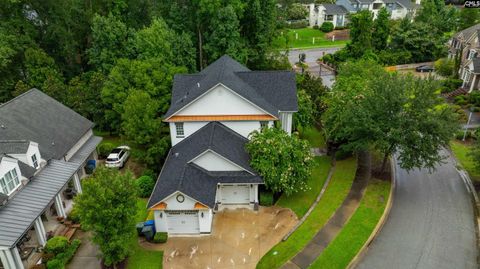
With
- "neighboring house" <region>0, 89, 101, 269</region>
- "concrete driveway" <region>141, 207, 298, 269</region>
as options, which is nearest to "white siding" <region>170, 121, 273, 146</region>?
"concrete driveway" <region>141, 207, 298, 269</region>

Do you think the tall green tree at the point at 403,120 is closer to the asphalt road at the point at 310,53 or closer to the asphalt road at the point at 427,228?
the asphalt road at the point at 427,228

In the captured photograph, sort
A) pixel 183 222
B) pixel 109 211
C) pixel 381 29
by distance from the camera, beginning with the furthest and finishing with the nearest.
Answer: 1. pixel 381 29
2. pixel 183 222
3. pixel 109 211

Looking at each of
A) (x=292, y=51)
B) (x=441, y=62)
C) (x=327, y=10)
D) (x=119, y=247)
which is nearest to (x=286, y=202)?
(x=119, y=247)

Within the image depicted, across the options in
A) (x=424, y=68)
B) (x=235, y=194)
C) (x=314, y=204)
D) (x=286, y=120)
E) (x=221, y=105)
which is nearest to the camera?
(x=235, y=194)

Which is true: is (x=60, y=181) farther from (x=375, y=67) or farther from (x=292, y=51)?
(x=292, y=51)

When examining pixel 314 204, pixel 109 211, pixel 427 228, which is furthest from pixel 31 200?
pixel 427 228

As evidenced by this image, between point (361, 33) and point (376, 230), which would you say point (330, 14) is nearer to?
point (361, 33)

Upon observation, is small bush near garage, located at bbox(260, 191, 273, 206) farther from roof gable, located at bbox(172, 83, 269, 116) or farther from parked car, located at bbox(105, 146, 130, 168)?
parked car, located at bbox(105, 146, 130, 168)
